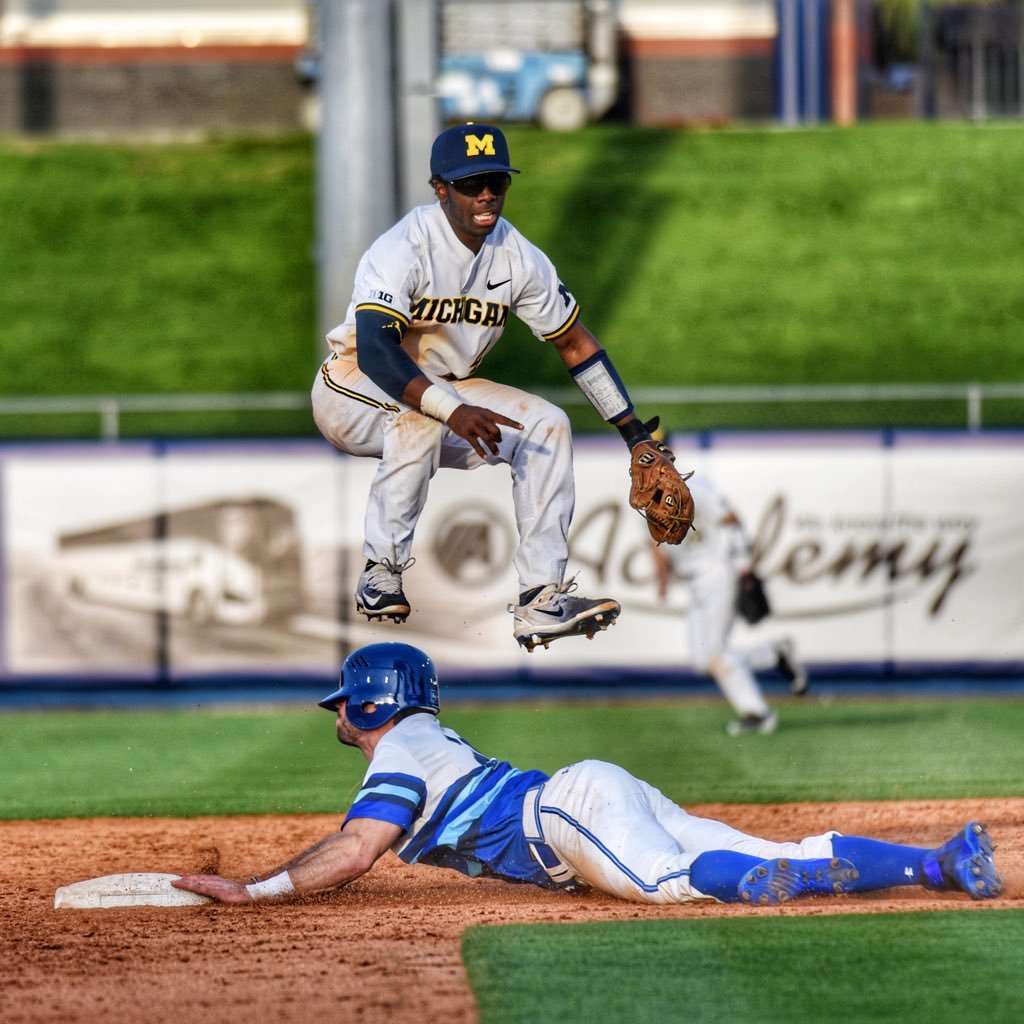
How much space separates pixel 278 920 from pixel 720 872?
1828 mm

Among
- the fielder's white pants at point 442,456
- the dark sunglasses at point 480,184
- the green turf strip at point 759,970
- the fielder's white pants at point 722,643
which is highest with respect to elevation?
the dark sunglasses at point 480,184

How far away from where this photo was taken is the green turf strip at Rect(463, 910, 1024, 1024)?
5.63m

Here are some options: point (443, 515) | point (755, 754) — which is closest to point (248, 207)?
point (443, 515)

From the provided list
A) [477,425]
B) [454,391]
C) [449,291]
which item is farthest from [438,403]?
[449,291]

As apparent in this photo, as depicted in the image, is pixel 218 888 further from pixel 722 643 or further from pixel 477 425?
pixel 722 643

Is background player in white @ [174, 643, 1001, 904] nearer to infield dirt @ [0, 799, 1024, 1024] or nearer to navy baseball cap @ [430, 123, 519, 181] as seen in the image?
infield dirt @ [0, 799, 1024, 1024]

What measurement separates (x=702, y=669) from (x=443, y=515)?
2.93 m

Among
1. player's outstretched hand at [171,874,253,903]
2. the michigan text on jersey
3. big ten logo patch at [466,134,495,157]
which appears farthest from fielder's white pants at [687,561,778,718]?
big ten logo patch at [466,134,495,157]

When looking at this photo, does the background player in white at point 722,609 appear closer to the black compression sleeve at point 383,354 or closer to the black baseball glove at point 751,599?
the black baseball glove at point 751,599

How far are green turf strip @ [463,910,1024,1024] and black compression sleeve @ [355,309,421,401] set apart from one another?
85.1 inches

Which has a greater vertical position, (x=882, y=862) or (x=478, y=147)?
(x=478, y=147)

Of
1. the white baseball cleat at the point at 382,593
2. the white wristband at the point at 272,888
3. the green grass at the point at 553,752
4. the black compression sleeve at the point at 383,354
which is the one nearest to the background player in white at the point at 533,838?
the white wristband at the point at 272,888

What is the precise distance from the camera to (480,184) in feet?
22.0

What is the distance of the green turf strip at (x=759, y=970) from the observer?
18.5 feet
